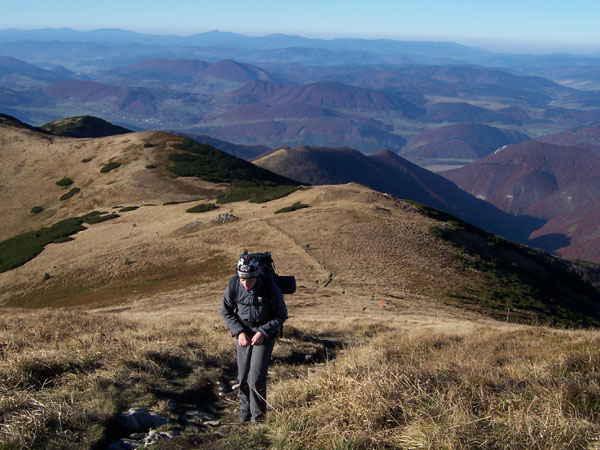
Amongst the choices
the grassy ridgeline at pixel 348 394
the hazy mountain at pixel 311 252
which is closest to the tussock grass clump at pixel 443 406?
the grassy ridgeline at pixel 348 394

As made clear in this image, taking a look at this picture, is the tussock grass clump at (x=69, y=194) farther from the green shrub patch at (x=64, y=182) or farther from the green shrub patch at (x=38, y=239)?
the green shrub patch at (x=38, y=239)

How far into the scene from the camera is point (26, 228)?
46156 mm

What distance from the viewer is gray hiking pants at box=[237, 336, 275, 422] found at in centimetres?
701

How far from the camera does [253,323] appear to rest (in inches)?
285

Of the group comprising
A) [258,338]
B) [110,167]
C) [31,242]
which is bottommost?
[31,242]

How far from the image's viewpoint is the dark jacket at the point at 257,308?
7172 millimetres

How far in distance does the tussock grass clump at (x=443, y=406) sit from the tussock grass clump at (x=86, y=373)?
2.51 meters

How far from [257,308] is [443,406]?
3.05m

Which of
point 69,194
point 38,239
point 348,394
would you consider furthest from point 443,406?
point 69,194

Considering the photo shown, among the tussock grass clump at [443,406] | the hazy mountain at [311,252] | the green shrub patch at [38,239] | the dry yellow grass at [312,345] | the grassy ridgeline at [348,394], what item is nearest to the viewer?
the tussock grass clump at [443,406]

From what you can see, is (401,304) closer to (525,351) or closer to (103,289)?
(525,351)

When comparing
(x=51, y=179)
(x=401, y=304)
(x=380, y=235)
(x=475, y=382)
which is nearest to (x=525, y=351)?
(x=475, y=382)

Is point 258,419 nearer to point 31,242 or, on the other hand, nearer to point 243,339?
point 243,339

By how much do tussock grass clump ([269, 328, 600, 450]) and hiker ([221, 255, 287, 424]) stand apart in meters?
0.42
